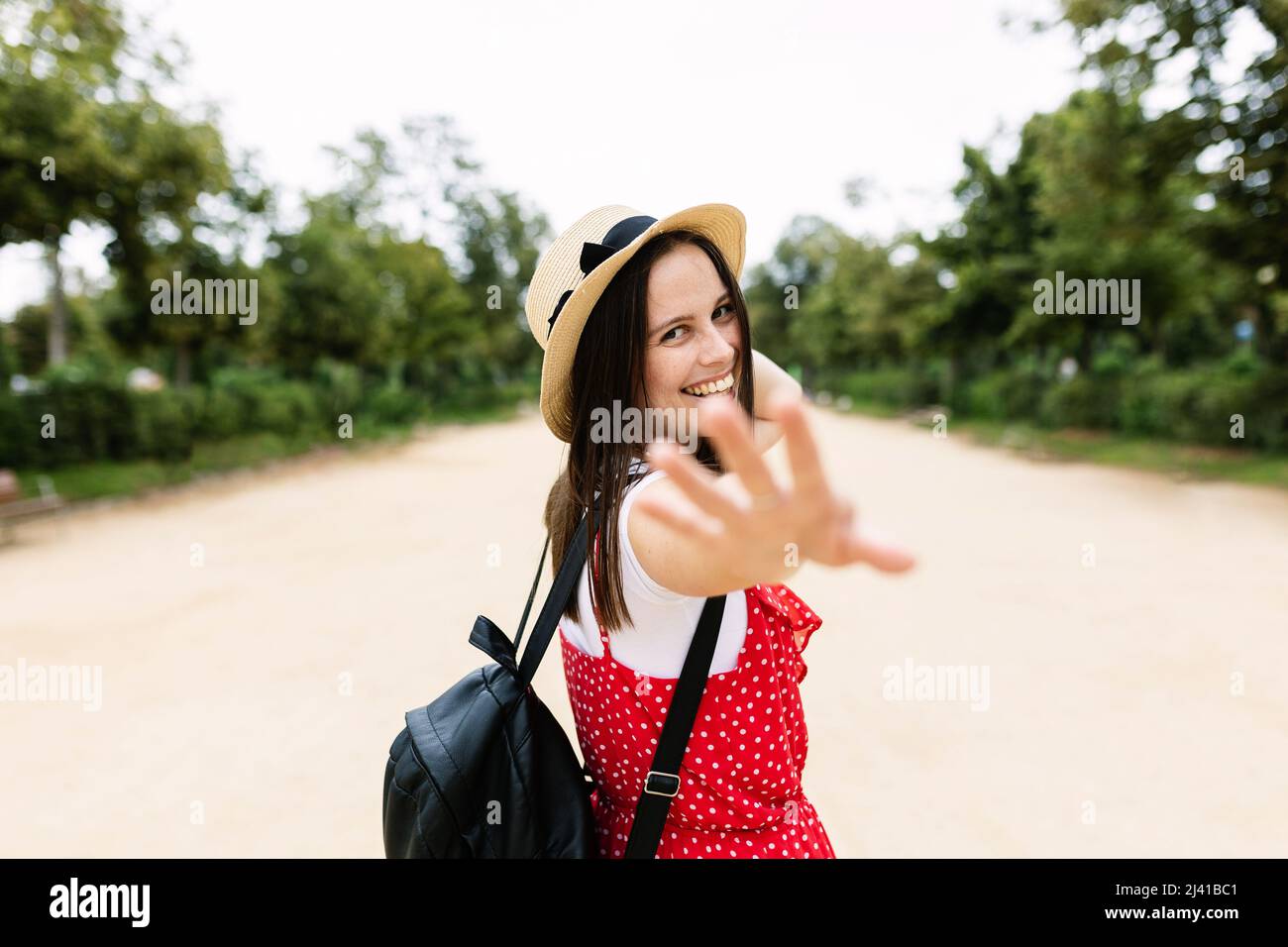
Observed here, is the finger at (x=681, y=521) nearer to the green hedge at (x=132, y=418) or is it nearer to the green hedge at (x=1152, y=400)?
the green hedge at (x=132, y=418)

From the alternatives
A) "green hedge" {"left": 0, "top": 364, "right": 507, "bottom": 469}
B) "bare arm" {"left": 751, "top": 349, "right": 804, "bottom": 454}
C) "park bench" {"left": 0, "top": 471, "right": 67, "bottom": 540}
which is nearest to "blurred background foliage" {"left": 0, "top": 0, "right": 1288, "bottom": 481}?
"green hedge" {"left": 0, "top": 364, "right": 507, "bottom": 469}

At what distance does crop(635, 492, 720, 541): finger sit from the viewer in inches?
31.3

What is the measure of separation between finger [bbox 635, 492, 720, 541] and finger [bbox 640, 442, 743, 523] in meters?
0.01

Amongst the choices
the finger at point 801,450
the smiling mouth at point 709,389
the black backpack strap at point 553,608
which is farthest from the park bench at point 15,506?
the finger at point 801,450

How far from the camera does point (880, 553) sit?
0.76m

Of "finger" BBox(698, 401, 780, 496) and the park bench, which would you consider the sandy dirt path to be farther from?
the park bench

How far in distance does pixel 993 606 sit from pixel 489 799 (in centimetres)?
548

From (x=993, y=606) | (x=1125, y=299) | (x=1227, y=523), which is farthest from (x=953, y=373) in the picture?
(x=993, y=606)

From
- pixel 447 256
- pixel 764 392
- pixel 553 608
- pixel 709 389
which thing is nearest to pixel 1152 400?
pixel 764 392

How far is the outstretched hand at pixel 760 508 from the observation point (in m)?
0.73

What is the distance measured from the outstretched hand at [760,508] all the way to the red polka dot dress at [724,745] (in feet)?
1.36

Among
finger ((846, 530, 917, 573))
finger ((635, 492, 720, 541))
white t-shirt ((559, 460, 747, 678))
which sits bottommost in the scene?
white t-shirt ((559, 460, 747, 678))

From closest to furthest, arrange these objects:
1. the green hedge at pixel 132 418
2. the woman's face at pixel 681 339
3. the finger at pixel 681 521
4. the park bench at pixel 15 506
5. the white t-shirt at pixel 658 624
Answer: the finger at pixel 681 521, the white t-shirt at pixel 658 624, the woman's face at pixel 681 339, the park bench at pixel 15 506, the green hedge at pixel 132 418
